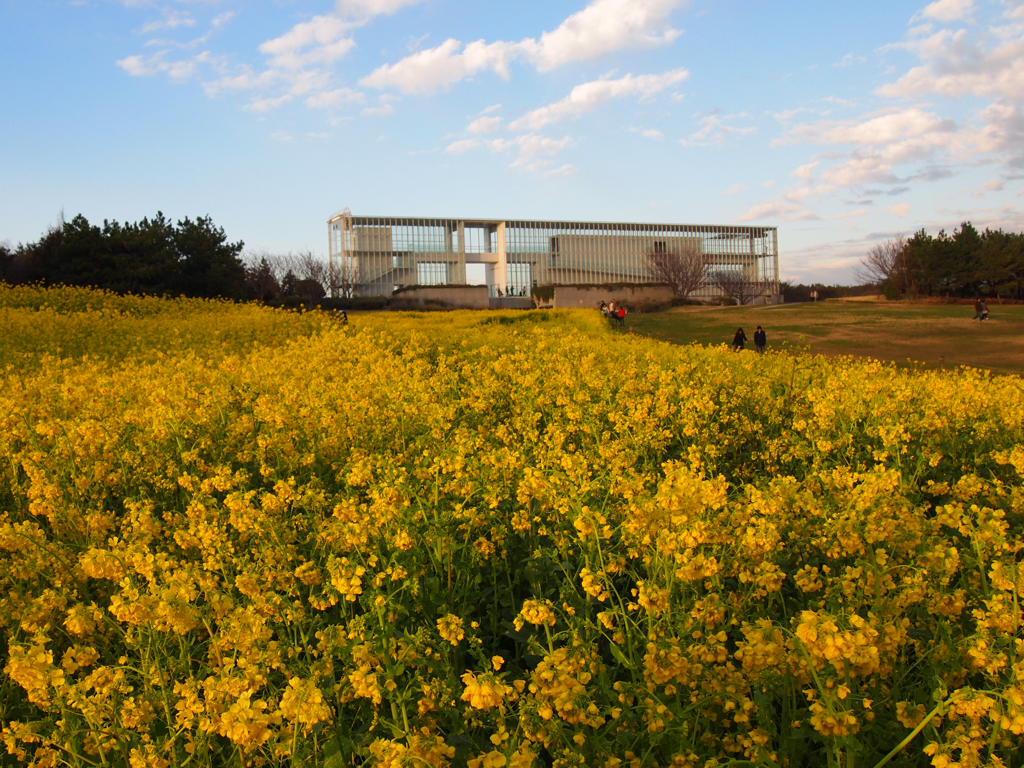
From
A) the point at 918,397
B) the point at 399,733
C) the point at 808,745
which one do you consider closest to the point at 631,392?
the point at 918,397

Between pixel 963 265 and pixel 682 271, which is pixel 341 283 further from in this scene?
pixel 963 265

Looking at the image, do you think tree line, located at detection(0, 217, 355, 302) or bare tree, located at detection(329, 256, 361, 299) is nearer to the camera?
tree line, located at detection(0, 217, 355, 302)

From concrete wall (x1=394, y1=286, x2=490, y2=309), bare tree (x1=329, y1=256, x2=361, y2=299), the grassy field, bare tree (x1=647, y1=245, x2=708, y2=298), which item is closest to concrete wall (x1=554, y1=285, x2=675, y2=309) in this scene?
concrete wall (x1=394, y1=286, x2=490, y2=309)

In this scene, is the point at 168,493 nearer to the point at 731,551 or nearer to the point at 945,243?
the point at 731,551

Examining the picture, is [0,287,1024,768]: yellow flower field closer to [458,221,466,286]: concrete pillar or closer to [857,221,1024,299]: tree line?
[857,221,1024,299]: tree line

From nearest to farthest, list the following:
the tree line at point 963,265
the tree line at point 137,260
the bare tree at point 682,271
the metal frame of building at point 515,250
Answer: the tree line at point 137,260 < the tree line at point 963,265 < the bare tree at point 682,271 < the metal frame of building at point 515,250

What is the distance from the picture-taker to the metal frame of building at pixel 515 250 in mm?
86125

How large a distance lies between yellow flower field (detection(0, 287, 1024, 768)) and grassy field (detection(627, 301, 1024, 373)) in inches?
541

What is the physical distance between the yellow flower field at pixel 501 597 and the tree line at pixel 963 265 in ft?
177

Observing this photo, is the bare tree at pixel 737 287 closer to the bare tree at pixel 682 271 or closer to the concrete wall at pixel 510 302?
the bare tree at pixel 682 271

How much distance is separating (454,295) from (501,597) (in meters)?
47.7

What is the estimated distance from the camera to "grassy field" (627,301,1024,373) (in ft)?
70.4

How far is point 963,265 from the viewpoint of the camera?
1944 inches

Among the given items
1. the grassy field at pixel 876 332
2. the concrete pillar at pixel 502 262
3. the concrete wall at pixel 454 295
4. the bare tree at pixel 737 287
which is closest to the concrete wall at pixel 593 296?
the concrete wall at pixel 454 295
